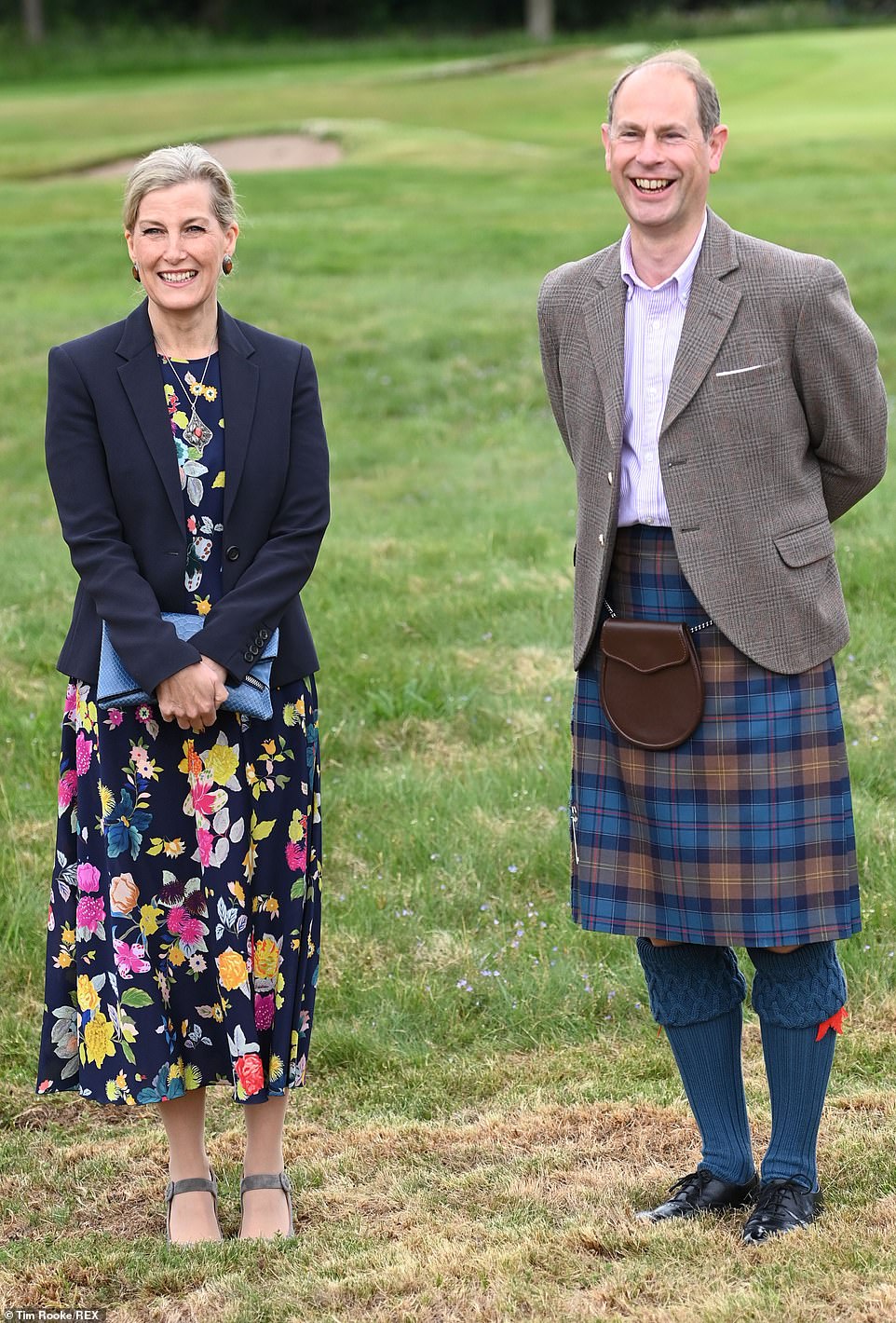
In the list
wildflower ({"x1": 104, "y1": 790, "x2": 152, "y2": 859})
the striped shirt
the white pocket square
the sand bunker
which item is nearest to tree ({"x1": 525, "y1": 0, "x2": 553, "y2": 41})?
the sand bunker

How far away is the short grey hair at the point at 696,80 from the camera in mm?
2875

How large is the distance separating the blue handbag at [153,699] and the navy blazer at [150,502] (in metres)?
0.03

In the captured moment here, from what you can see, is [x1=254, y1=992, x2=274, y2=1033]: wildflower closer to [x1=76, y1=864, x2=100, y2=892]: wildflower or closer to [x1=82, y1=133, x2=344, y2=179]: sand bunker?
[x1=76, y1=864, x2=100, y2=892]: wildflower

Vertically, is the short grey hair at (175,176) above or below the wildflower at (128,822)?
above

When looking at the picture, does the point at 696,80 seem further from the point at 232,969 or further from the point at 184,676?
the point at 232,969

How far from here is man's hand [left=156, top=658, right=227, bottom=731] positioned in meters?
3.12

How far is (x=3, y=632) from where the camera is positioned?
21.9ft

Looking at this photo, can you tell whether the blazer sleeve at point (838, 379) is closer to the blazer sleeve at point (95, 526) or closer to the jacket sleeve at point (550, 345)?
the jacket sleeve at point (550, 345)

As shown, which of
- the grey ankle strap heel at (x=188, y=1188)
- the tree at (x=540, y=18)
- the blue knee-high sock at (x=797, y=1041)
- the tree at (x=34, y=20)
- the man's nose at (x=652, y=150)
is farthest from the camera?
the tree at (x=540, y=18)

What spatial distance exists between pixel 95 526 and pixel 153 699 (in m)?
0.36

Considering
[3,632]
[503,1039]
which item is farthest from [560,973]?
[3,632]

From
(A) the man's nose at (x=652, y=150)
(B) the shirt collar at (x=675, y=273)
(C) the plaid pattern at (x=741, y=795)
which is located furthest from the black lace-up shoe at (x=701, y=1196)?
(A) the man's nose at (x=652, y=150)

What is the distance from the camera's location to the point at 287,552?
3.26 m

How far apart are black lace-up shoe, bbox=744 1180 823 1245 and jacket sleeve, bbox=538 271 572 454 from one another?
4.96 feet
